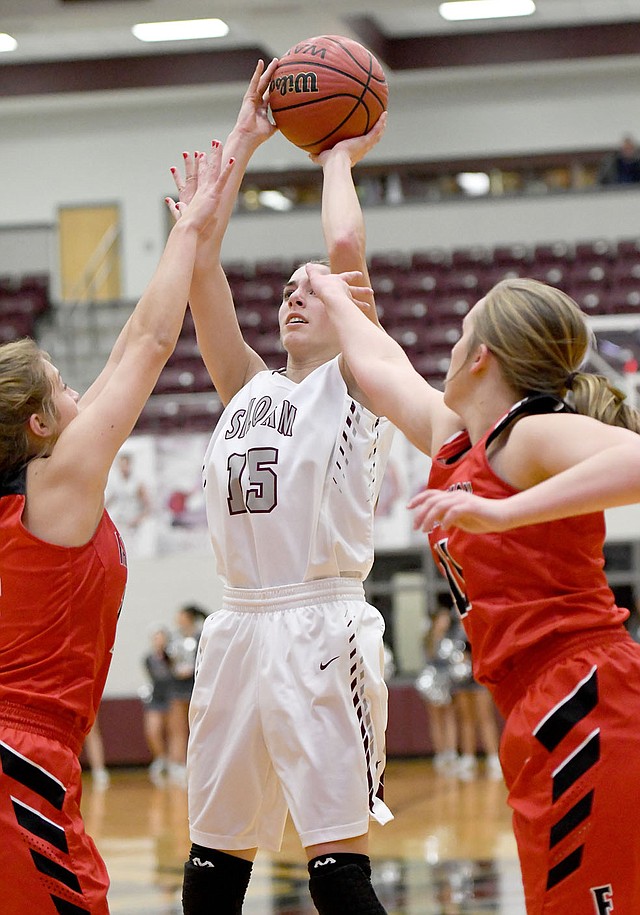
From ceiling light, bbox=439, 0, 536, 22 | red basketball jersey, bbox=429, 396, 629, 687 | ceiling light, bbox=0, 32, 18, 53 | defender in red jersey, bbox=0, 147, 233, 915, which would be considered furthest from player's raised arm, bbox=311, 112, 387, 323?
ceiling light, bbox=0, 32, 18, 53

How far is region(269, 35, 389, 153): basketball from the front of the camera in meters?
3.63

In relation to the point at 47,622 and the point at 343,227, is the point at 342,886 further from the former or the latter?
the point at 343,227

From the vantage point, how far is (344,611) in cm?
322

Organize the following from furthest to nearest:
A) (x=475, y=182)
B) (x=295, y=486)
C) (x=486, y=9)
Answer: (x=475, y=182) < (x=486, y=9) < (x=295, y=486)

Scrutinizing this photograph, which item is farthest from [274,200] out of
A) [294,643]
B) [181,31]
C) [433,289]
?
[294,643]

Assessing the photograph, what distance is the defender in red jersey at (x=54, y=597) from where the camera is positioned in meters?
2.47

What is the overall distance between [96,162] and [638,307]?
8249mm

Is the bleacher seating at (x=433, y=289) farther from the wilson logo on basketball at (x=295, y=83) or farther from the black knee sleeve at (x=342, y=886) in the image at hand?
the black knee sleeve at (x=342, y=886)

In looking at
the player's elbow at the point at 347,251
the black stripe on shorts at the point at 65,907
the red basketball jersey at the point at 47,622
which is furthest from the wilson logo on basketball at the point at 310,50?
the black stripe on shorts at the point at 65,907

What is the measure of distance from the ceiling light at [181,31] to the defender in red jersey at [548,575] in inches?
527

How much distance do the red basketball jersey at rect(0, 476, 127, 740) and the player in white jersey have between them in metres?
0.57

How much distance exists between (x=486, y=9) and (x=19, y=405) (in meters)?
13.2

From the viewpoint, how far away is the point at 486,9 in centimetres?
1463

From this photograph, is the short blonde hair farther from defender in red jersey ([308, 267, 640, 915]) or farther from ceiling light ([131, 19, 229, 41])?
ceiling light ([131, 19, 229, 41])
